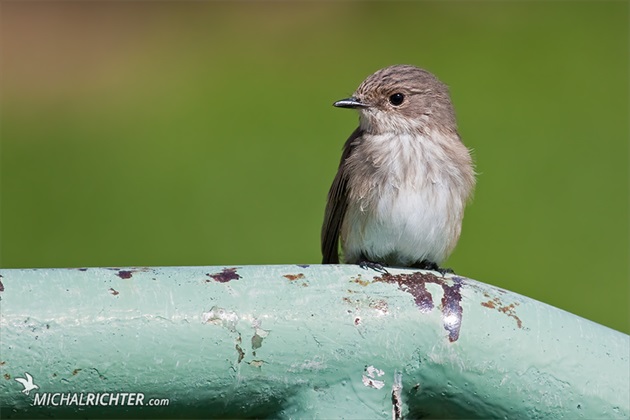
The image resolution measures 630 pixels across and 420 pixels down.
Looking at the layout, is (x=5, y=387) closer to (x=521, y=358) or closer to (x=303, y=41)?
(x=521, y=358)

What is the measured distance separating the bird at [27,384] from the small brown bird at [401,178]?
2259 millimetres

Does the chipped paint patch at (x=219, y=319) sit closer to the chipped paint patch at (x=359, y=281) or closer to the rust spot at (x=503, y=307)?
the chipped paint patch at (x=359, y=281)

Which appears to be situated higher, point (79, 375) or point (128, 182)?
point (79, 375)

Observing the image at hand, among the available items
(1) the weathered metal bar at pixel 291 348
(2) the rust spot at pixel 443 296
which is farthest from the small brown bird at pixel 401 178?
(1) the weathered metal bar at pixel 291 348

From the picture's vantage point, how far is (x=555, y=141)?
26.2 ft

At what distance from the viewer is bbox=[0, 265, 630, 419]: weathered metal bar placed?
7.65 ft

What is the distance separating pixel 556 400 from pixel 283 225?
4756 millimetres

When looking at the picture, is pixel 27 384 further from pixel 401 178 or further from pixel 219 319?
pixel 401 178

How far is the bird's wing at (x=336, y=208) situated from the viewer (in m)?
4.80

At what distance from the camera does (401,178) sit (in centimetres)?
456

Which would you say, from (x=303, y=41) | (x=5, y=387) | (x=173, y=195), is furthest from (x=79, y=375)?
(x=303, y=41)

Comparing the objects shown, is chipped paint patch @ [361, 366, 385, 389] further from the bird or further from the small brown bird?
the small brown bird

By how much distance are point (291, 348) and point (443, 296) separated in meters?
0.37

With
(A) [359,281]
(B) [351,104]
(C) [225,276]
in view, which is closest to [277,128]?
(B) [351,104]
